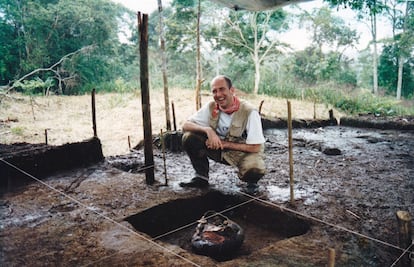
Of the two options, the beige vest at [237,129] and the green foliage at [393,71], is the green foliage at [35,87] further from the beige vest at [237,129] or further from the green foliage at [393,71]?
the green foliage at [393,71]

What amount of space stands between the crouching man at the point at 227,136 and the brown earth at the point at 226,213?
0.99 feet

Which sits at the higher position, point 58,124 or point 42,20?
point 42,20

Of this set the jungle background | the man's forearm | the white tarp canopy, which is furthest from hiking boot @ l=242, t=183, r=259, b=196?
the jungle background

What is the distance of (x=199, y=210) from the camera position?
11.6 feet

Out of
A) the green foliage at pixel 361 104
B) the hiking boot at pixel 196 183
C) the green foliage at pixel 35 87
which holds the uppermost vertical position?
the green foliage at pixel 35 87

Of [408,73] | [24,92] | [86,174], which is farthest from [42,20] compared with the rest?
[408,73]

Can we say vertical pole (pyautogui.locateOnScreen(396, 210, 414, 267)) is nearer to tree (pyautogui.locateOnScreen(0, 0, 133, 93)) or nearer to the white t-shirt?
the white t-shirt

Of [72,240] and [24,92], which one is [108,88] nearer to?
[24,92]

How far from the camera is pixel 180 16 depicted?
18266mm

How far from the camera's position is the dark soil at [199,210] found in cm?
224

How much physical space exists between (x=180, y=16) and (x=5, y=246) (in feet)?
58.1

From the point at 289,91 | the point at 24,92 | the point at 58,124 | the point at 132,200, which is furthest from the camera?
the point at 289,91

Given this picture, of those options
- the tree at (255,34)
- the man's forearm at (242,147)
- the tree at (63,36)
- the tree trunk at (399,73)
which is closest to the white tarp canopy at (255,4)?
the man's forearm at (242,147)

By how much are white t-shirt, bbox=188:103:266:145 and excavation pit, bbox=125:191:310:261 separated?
0.68 m
